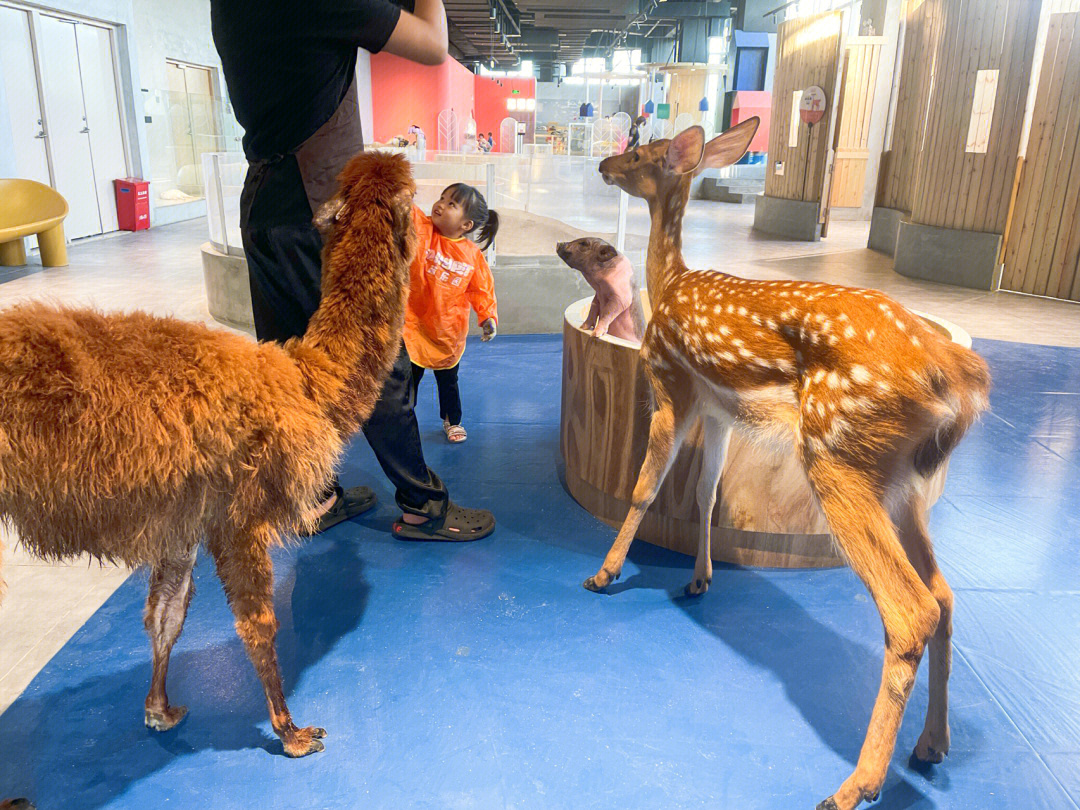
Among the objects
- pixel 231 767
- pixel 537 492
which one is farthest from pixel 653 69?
pixel 231 767

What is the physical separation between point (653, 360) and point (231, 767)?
167cm

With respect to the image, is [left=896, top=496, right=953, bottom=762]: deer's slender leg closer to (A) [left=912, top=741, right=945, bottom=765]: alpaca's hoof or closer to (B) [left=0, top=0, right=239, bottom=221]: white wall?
Answer: (A) [left=912, top=741, right=945, bottom=765]: alpaca's hoof

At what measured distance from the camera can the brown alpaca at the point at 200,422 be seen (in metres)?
1.43

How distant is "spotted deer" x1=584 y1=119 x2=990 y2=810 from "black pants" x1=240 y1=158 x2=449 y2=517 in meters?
1.03

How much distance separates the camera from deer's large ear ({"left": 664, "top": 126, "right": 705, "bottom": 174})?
2.51 meters

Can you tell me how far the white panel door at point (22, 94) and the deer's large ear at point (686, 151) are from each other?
378 inches

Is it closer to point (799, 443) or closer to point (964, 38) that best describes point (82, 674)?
point (799, 443)

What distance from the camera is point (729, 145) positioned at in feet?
8.37

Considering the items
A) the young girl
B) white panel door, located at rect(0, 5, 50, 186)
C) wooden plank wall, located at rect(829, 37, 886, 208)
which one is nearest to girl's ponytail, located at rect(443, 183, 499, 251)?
the young girl

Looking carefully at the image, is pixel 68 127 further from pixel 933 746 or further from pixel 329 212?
pixel 933 746

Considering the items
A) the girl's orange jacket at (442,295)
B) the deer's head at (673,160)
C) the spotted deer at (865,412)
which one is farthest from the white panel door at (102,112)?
the spotted deer at (865,412)

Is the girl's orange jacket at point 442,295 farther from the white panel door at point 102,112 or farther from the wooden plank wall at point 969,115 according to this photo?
the white panel door at point 102,112

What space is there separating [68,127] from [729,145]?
1086 cm

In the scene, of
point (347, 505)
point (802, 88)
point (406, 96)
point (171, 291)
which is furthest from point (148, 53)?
point (347, 505)
